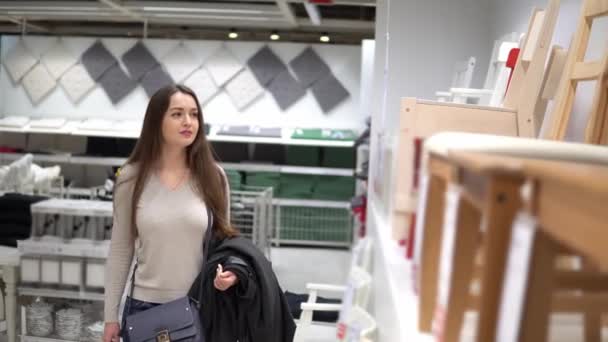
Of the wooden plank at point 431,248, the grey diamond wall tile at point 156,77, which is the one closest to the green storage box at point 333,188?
the grey diamond wall tile at point 156,77

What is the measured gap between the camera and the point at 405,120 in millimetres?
1174

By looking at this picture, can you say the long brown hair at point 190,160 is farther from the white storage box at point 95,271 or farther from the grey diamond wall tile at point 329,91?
the grey diamond wall tile at point 329,91

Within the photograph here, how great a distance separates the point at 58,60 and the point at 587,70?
635 centimetres

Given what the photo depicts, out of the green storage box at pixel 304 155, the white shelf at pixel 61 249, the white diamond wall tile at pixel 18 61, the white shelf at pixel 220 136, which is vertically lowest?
the white shelf at pixel 61 249

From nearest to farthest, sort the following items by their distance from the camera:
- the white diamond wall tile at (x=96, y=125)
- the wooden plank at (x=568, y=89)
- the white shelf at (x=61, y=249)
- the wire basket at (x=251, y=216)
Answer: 1. the wooden plank at (x=568, y=89)
2. the white shelf at (x=61, y=249)
3. the wire basket at (x=251, y=216)
4. the white diamond wall tile at (x=96, y=125)

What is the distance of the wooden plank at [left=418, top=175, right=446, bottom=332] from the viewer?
2.42 feet

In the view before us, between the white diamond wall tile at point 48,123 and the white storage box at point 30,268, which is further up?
the white diamond wall tile at point 48,123

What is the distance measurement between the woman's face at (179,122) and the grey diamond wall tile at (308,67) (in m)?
4.39

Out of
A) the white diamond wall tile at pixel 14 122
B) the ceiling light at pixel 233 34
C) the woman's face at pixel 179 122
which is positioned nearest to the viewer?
the woman's face at pixel 179 122

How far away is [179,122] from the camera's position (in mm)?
1898

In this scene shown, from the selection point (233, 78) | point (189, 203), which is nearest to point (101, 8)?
point (233, 78)

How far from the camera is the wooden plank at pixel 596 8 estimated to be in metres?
1.29

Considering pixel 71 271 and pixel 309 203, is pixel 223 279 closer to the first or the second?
pixel 71 271

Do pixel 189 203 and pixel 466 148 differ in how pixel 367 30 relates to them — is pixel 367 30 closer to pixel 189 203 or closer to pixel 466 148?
pixel 189 203
